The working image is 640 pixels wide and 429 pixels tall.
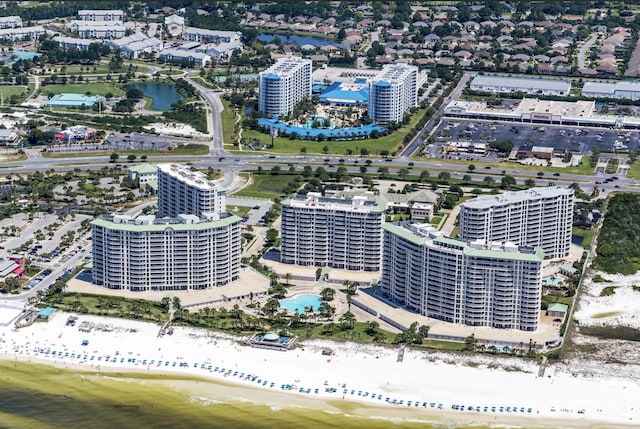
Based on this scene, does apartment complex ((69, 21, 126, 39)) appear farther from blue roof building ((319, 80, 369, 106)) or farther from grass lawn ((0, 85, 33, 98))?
blue roof building ((319, 80, 369, 106))

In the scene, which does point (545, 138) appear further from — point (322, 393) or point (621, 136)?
point (322, 393)

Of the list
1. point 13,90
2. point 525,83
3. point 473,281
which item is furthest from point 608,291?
point 13,90

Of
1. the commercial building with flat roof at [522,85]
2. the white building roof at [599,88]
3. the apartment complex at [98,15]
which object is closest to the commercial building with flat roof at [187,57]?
the apartment complex at [98,15]

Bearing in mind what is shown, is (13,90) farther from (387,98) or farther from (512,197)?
(512,197)

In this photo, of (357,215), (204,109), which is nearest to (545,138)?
(204,109)

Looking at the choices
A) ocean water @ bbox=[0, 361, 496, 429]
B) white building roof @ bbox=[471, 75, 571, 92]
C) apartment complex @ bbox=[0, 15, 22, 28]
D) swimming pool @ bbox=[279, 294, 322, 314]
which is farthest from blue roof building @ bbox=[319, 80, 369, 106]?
ocean water @ bbox=[0, 361, 496, 429]

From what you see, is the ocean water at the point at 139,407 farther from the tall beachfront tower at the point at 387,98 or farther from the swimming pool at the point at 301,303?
the tall beachfront tower at the point at 387,98
